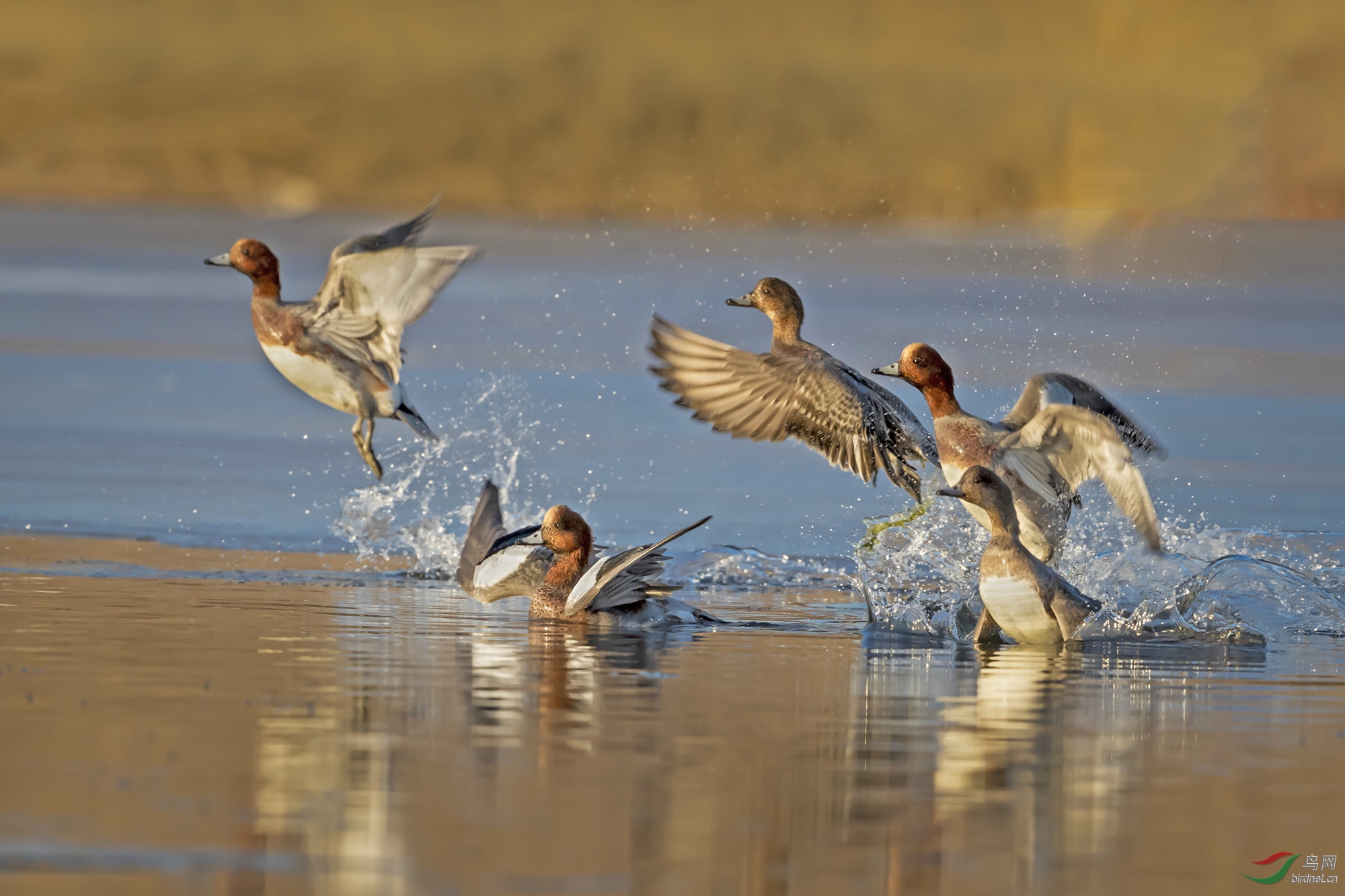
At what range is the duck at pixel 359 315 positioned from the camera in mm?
9531

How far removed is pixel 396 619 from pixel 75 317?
12.3 metres

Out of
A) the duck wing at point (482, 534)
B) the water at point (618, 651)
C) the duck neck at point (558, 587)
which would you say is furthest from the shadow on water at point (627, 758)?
the duck wing at point (482, 534)

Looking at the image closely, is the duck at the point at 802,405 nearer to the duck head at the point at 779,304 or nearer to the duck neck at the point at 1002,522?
the duck head at the point at 779,304

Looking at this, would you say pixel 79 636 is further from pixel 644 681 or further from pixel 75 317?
pixel 75 317

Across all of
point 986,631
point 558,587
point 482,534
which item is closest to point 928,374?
point 986,631

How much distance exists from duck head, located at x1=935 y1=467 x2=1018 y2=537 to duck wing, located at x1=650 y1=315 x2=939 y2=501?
0.87 metres

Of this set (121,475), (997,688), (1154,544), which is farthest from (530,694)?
(121,475)

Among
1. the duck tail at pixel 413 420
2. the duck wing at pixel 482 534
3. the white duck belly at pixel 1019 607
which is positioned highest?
the duck tail at pixel 413 420

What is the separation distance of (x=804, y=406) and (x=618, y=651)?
6.64 ft

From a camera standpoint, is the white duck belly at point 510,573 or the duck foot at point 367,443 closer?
the white duck belly at point 510,573

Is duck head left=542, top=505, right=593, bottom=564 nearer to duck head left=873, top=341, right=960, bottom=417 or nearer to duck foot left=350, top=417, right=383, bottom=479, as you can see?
duck head left=873, top=341, right=960, bottom=417

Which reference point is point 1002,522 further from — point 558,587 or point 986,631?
point 558,587

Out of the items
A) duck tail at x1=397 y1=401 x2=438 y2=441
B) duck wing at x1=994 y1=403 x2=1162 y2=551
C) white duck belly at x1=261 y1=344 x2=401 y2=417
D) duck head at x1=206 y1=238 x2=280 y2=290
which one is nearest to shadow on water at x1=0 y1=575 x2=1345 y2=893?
duck wing at x1=994 y1=403 x2=1162 y2=551

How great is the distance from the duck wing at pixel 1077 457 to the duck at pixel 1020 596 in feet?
2.00
